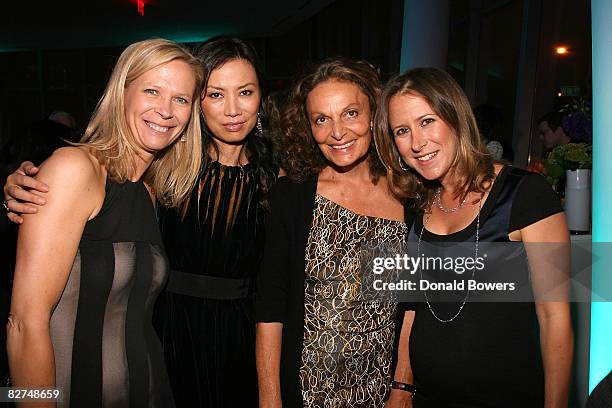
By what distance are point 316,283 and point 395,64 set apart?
8.12 m

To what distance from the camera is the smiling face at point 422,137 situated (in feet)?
6.25

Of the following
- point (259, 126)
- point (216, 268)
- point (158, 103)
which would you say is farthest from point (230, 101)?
point (216, 268)

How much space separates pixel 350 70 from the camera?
2.12 metres

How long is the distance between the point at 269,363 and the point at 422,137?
0.97m

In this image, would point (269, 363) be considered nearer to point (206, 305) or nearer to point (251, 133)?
point (206, 305)

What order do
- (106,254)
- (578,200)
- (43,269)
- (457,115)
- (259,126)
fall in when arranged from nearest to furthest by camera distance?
(43,269)
(106,254)
(457,115)
(259,126)
(578,200)

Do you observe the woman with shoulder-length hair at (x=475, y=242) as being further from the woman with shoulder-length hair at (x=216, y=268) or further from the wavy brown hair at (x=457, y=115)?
the woman with shoulder-length hair at (x=216, y=268)

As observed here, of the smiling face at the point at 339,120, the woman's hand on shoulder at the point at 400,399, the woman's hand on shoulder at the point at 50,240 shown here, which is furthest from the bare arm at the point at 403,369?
the woman's hand on shoulder at the point at 50,240

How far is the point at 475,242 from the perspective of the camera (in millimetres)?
1822

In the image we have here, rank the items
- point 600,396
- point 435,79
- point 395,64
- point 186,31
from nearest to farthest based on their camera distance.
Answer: point 600,396
point 435,79
point 395,64
point 186,31

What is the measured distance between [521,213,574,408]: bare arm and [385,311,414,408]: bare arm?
476 millimetres

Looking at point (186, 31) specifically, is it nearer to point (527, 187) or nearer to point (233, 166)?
point (233, 166)

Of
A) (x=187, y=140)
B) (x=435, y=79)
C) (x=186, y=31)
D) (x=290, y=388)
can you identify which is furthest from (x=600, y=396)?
(x=186, y=31)

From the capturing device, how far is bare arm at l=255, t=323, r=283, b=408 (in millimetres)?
2076
